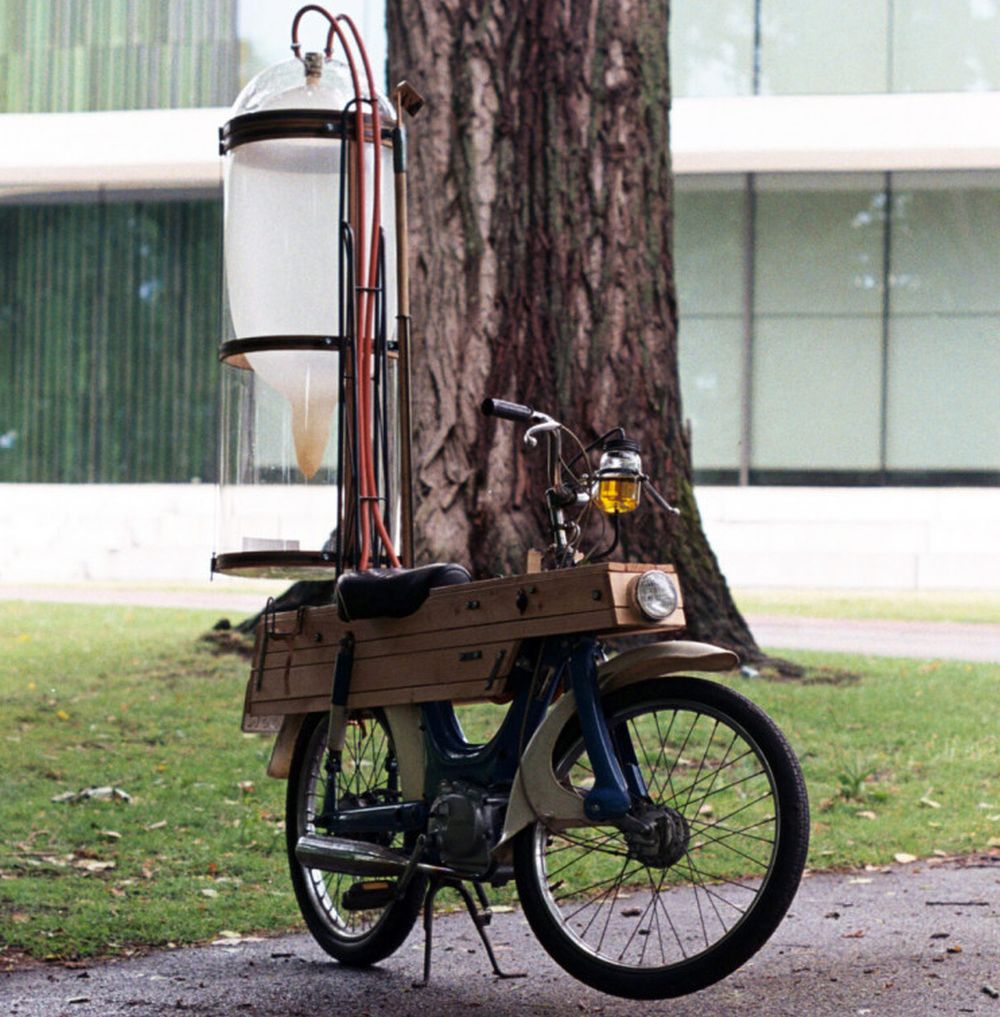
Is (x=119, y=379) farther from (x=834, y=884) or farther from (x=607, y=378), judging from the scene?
(x=834, y=884)

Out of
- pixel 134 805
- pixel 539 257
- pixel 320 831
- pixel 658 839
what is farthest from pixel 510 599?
pixel 539 257

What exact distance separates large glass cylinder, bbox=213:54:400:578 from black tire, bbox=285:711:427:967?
0.52 metres

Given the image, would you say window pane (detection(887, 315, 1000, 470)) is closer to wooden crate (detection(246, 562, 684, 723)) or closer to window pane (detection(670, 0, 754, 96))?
window pane (detection(670, 0, 754, 96))

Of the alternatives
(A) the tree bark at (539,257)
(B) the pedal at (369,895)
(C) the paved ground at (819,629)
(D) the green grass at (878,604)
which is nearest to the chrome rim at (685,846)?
(B) the pedal at (369,895)

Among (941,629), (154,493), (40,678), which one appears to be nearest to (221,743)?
(40,678)

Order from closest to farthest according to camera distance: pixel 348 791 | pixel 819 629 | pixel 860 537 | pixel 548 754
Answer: pixel 548 754, pixel 348 791, pixel 819 629, pixel 860 537

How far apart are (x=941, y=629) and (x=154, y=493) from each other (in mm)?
12190

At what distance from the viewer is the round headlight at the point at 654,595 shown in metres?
4.36

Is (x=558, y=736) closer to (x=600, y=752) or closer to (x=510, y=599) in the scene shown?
(x=600, y=752)

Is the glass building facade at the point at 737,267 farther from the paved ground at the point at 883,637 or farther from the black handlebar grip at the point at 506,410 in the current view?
the black handlebar grip at the point at 506,410

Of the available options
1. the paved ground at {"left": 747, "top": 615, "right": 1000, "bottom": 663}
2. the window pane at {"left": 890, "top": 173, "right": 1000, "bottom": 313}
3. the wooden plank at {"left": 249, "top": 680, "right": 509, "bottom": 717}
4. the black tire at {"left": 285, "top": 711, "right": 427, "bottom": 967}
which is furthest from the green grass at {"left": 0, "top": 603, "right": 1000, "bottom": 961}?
the window pane at {"left": 890, "top": 173, "right": 1000, "bottom": 313}

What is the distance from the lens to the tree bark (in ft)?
31.3

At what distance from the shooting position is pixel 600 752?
440 centimetres

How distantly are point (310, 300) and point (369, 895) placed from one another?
1794 millimetres
